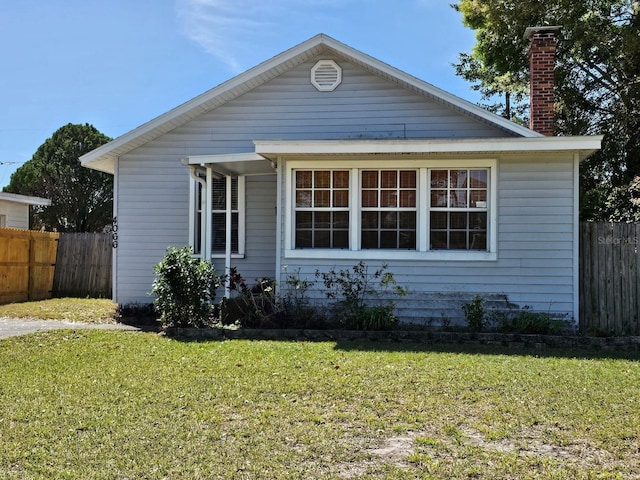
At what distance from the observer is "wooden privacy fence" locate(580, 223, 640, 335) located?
10047 millimetres

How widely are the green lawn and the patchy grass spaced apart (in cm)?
379

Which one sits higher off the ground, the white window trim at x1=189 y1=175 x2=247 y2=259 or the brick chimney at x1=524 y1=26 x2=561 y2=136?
the brick chimney at x1=524 y1=26 x2=561 y2=136

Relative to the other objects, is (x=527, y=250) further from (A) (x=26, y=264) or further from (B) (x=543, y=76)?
(A) (x=26, y=264)

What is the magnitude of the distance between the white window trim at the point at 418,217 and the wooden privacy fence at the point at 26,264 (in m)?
8.64

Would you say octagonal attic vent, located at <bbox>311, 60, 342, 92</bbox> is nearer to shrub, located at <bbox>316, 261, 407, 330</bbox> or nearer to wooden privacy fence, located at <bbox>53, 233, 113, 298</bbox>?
shrub, located at <bbox>316, 261, 407, 330</bbox>

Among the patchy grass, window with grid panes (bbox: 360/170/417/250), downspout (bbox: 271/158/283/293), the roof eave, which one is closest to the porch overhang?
downspout (bbox: 271/158/283/293)

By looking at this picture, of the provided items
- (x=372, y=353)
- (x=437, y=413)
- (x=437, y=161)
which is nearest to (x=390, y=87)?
(x=437, y=161)

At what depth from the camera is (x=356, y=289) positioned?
9.92 meters

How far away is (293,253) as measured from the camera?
1010cm

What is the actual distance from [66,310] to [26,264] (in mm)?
3554

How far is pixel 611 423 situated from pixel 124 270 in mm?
9914

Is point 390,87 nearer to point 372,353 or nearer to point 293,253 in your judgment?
point 293,253

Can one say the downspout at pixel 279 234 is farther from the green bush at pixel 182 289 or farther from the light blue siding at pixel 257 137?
the green bush at pixel 182 289

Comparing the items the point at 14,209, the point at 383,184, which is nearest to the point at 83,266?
the point at 14,209
